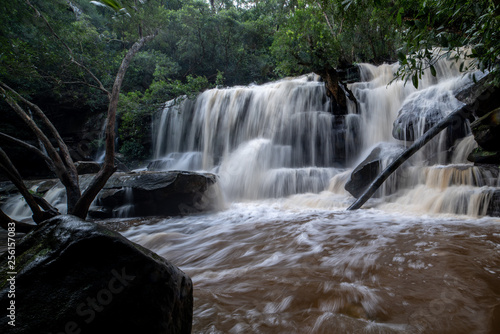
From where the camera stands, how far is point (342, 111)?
952 centimetres

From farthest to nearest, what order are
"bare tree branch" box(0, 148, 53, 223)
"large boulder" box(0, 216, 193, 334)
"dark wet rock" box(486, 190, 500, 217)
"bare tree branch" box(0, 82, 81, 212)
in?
"bare tree branch" box(0, 82, 81, 212), "dark wet rock" box(486, 190, 500, 217), "bare tree branch" box(0, 148, 53, 223), "large boulder" box(0, 216, 193, 334)

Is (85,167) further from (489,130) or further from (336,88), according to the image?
(489,130)

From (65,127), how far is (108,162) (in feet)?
44.4

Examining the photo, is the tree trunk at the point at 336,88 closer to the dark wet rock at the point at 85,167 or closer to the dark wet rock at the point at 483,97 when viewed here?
the dark wet rock at the point at 483,97

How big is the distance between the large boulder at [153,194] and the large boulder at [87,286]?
204 inches

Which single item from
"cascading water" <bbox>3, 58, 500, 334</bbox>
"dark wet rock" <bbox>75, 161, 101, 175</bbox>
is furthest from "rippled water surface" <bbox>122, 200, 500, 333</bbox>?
"dark wet rock" <bbox>75, 161, 101, 175</bbox>

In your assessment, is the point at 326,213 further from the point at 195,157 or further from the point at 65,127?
the point at 65,127

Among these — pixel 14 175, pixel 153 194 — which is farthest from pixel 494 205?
pixel 14 175

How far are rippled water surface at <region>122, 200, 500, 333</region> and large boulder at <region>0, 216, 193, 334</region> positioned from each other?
1.64 feet

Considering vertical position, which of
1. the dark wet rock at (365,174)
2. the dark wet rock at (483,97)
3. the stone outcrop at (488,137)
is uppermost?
the dark wet rock at (483,97)

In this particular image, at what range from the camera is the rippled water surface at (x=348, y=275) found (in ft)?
5.08

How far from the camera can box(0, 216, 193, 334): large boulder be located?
99 cm

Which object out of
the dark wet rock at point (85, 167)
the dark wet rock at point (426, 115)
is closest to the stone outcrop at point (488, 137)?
the dark wet rock at point (426, 115)

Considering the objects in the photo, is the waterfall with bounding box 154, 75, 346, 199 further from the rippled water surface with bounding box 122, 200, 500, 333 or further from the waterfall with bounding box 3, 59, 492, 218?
the rippled water surface with bounding box 122, 200, 500, 333
